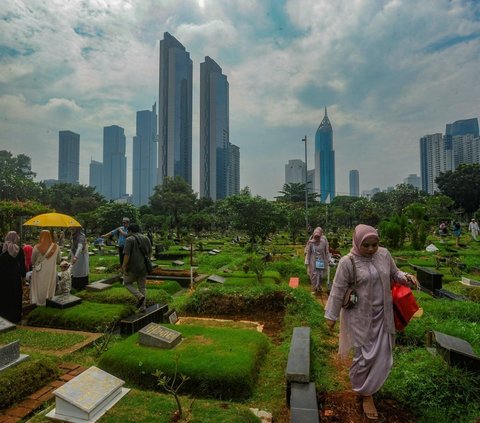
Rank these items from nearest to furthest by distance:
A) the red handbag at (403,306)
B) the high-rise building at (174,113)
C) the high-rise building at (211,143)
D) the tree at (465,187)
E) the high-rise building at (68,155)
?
the red handbag at (403,306), the tree at (465,187), the high-rise building at (174,113), the high-rise building at (211,143), the high-rise building at (68,155)

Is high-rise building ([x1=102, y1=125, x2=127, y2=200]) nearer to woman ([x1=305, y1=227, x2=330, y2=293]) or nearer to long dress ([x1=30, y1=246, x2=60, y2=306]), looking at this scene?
woman ([x1=305, y1=227, x2=330, y2=293])

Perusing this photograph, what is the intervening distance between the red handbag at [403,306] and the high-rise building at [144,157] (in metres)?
184

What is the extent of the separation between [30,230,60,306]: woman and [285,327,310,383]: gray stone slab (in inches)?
201

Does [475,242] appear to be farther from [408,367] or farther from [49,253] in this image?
[49,253]

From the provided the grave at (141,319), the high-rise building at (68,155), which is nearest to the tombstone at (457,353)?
the grave at (141,319)

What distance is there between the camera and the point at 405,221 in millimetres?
21156

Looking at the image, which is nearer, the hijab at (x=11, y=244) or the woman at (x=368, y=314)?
the woman at (x=368, y=314)

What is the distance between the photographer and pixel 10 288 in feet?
20.9

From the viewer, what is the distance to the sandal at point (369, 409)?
3.22 metres

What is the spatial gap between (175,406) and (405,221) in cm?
2087

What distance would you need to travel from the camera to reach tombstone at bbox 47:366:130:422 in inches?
120

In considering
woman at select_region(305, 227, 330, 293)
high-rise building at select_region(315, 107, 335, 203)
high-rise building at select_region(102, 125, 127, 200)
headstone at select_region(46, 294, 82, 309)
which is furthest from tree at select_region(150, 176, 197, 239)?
high-rise building at select_region(102, 125, 127, 200)

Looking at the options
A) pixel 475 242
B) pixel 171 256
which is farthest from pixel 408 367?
pixel 475 242

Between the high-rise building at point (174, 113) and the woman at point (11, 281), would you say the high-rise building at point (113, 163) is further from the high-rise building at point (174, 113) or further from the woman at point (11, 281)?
the woman at point (11, 281)
